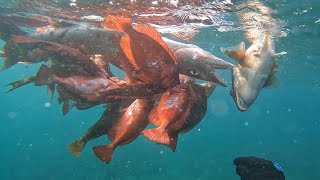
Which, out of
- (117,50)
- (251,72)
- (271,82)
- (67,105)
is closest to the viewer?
(251,72)

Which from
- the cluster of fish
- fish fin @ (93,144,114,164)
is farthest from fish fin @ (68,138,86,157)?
fish fin @ (93,144,114,164)

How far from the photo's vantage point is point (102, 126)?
3.66 m

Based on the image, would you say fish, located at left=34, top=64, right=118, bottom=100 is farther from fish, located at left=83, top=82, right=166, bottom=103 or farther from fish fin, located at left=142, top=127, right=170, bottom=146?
fish fin, located at left=142, top=127, right=170, bottom=146

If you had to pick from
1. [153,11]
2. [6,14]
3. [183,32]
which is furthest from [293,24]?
[6,14]

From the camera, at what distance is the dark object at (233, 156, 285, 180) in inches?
146

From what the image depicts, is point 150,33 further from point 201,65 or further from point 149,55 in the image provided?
point 201,65

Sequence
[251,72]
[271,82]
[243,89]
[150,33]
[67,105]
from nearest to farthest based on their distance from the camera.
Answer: [150,33]
[243,89]
[251,72]
[271,82]
[67,105]

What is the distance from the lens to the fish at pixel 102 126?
11.9 feet

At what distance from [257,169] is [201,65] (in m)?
1.59

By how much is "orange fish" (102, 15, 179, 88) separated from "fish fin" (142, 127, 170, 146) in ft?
2.20

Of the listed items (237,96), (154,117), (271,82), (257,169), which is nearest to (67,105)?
(154,117)

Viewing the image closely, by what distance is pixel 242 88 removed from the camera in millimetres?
3469

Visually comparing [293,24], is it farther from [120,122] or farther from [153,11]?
[120,122]

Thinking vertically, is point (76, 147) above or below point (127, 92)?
below
